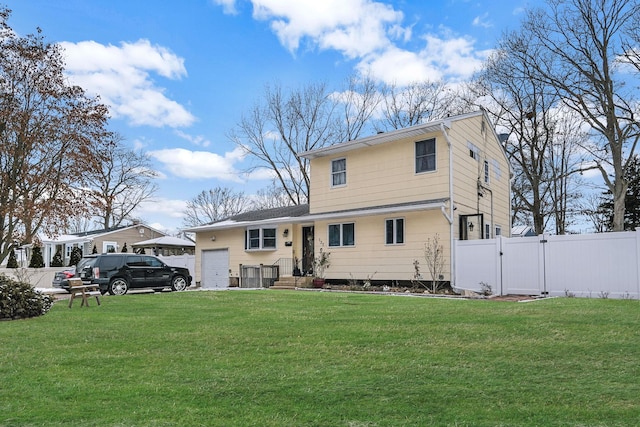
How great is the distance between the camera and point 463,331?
779 cm

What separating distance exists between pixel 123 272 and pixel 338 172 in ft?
30.4

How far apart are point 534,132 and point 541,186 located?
17.4ft

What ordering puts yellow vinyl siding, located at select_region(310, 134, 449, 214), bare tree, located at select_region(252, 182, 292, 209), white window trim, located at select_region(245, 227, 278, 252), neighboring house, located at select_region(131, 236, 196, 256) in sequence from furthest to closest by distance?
bare tree, located at select_region(252, 182, 292, 209) < neighboring house, located at select_region(131, 236, 196, 256) < white window trim, located at select_region(245, 227, 278, 252) < yellow vinyl siding, located at select_region(310, 134, 449, 214)

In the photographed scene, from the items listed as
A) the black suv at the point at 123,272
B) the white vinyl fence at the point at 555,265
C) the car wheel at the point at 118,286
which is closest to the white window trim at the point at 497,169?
the white vinyl fence at the point at 555,265

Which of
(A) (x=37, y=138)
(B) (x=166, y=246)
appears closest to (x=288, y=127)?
(B) (x=166, y=246)

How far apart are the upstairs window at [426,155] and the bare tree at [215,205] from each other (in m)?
36.5

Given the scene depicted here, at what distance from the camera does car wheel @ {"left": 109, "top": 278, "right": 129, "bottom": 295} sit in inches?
726

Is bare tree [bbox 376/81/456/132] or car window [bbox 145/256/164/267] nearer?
car window [bbox 145/256/164/267]

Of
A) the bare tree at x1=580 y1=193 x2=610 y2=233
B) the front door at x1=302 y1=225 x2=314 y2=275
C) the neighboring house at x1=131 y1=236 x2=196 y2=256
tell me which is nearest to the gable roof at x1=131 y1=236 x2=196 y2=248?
the neighboring house at x1=131 y1=236 x2=196 y2=256

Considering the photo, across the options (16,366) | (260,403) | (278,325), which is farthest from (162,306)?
(260,403)

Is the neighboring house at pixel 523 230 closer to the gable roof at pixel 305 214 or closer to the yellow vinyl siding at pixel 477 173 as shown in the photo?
the yellow vinyl siding at pixel 477 173

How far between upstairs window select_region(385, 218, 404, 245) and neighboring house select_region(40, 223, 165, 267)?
25.9 m

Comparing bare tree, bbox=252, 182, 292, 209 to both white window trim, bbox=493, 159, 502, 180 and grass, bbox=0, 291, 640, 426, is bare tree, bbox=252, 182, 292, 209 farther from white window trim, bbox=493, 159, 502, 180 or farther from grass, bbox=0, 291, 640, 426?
grass, bbox=0, 291, 640, 426

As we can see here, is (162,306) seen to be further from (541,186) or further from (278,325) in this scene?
(541,186)
